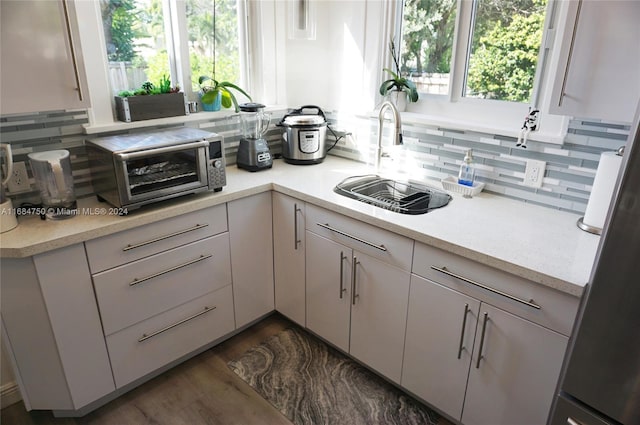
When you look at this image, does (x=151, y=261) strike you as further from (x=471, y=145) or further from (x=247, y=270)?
(x=471, y=145)

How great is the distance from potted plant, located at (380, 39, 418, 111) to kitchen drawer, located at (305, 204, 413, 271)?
79cm

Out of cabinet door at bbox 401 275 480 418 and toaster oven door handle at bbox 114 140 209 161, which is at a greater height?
toaster oven door handle at bbox 114 140 209 161

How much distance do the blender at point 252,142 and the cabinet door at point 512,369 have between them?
1.37m

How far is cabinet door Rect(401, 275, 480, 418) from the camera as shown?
158cm

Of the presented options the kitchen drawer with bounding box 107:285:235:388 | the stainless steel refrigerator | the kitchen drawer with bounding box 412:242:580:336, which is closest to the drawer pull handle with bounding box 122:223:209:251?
the kitchen drawer with bounding box 107:285:235:388

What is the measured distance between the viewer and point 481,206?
1.85 meters

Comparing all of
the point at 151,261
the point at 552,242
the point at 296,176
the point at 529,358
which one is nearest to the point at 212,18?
the point at 296,176

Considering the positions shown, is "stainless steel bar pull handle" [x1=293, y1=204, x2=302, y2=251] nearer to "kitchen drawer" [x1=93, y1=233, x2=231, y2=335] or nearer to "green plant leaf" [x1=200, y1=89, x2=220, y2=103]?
"kitchen drawer" [x1=93, y1=233, x2=231, y2=335]

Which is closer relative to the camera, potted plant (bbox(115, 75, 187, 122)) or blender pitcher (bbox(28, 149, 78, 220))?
blender pitcher (bbox(28, 149, 78, 220))

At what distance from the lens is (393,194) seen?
214 centimetres

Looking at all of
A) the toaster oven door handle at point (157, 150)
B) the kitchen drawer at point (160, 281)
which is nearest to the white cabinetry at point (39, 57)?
the toaster oven door handle at point (157, 150)

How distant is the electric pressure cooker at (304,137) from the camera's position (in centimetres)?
238

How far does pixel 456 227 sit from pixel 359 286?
53 centimetres

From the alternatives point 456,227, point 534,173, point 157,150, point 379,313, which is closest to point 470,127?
point 534,173
